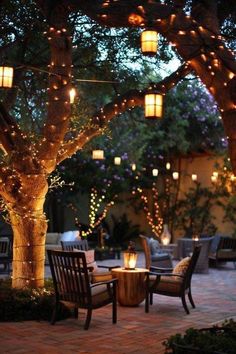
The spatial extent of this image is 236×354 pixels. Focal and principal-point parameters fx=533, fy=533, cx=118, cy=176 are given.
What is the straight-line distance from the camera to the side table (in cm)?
750

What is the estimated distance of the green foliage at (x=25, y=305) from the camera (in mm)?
6449

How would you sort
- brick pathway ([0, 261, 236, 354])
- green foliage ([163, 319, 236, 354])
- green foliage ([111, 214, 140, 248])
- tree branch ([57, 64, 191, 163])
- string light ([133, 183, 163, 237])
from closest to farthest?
green foliage ([163, 319, 236, 354]), brick pathway ([0, 261, 236, 354]), tree branch ([57, 64, 191, 163]), string light ([133, 183, 163, 237]), green foliage ([111, 214, 140, 248])

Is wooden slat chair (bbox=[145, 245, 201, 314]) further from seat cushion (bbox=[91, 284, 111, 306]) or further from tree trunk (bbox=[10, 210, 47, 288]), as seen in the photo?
tree trunk (bbox=[10, 210, 47, 288])

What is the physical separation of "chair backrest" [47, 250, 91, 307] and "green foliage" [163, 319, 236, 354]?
7.46 ft

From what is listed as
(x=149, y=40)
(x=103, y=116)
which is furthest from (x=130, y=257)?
(x=149, y=40)

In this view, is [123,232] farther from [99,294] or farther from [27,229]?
[99,294]

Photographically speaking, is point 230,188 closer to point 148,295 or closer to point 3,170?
point 148,295

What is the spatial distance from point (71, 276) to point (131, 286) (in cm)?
149

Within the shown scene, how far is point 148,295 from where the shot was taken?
7293mm

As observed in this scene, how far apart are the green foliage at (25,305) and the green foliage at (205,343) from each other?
9.56ft

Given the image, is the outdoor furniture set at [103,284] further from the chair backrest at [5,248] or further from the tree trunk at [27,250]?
the chair backrest at [5,248]

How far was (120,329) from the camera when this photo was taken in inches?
240

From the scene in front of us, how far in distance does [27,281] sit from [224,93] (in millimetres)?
4069

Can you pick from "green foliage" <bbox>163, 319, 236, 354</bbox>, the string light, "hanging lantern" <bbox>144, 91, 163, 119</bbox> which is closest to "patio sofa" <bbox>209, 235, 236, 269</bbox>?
the string light
